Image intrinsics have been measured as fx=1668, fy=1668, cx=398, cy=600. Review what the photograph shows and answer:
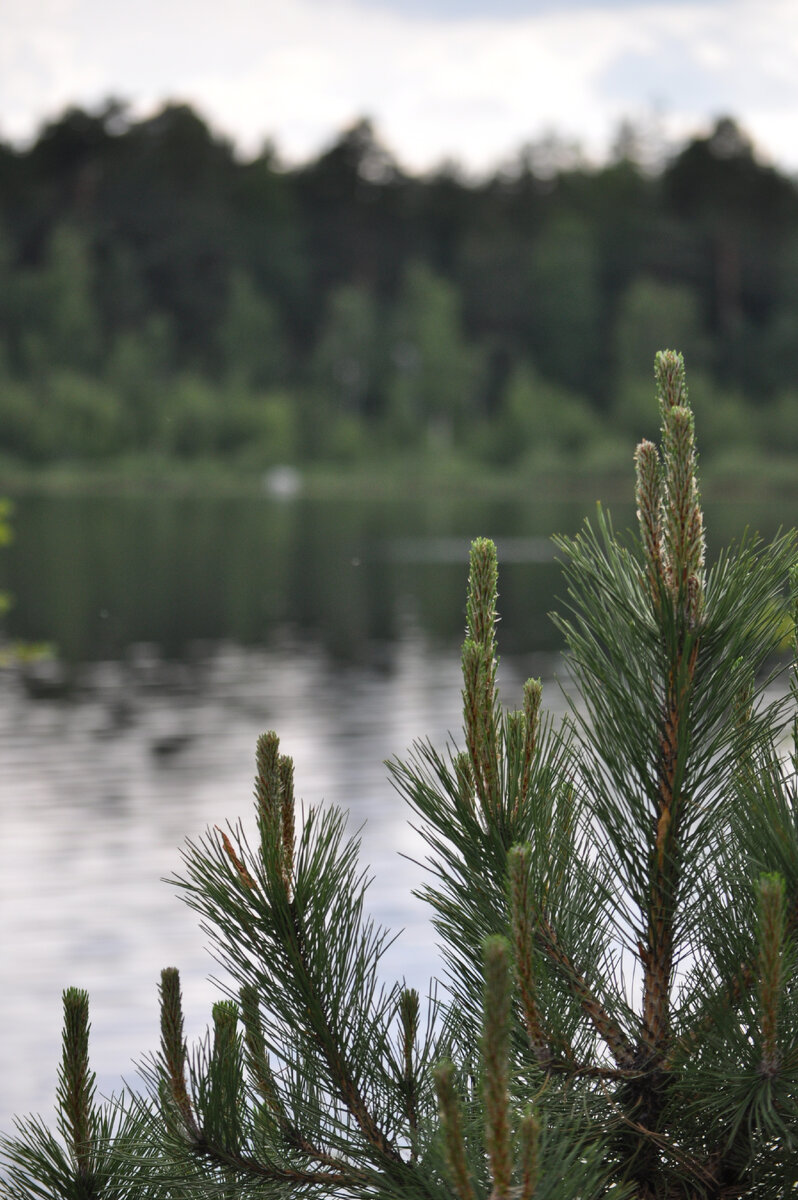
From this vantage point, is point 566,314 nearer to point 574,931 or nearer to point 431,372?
point 431,372

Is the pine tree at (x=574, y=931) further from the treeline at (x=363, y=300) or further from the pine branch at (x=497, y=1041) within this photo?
the treeline at (x=363, y=300)

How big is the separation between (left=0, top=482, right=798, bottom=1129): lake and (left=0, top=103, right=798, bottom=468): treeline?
46863 mm

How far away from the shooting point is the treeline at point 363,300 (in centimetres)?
9062

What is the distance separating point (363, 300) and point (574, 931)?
97747 millimetres

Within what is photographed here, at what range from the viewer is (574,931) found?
2689 millimetres

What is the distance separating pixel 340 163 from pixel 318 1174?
11138 cm

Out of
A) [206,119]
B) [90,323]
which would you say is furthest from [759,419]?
[206,119]

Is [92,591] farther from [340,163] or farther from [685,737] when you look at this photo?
[340,163]

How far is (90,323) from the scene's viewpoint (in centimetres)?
9862

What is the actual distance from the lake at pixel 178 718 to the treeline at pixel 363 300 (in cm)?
4686

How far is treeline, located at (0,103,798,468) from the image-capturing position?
90.6 meters

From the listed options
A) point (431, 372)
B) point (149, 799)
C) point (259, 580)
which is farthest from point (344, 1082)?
point (431, 372)

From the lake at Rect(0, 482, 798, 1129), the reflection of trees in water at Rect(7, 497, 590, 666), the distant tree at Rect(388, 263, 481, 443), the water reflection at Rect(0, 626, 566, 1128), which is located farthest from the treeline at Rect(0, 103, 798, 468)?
the water reflection at Rect(0, 626, 566, 1128)

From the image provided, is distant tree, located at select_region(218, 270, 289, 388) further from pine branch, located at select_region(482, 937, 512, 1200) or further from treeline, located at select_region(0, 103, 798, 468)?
pine branch, located at select_region(482, 937, 512, 1200)
